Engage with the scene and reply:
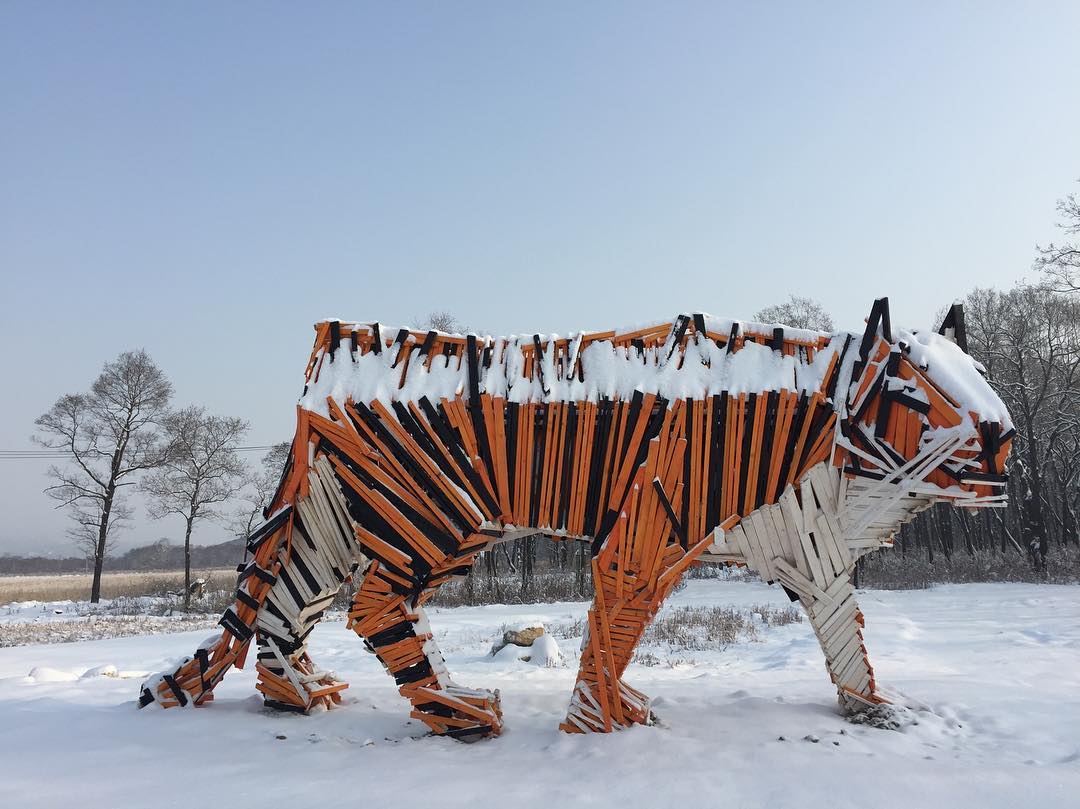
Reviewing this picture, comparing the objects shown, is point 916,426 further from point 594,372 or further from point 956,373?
point 594,372

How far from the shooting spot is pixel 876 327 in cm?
457

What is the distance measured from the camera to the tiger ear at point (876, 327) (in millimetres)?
4551

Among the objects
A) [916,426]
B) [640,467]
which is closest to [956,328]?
[916,426]

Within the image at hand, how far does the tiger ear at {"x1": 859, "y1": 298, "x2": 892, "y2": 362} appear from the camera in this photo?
455cm

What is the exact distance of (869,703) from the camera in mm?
4539

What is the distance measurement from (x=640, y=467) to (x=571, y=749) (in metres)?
1.76

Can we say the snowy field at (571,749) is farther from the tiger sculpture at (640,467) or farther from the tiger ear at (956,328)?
the tiger ear at (956,328)

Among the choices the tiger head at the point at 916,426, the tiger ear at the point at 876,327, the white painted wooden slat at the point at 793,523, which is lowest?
the white painted wooden slat at the point at 793,523

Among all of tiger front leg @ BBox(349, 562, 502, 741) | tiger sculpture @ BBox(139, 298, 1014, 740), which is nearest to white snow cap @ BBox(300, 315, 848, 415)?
tiger sculpture @ BBox(139, 298, 1014, 740)

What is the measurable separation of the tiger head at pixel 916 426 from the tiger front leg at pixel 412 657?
2887mm

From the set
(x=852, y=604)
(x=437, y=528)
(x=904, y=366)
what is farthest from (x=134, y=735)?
(x=904, y=366)

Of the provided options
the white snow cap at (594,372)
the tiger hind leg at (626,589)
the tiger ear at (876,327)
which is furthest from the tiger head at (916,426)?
the tiger hind leg at (626,589)

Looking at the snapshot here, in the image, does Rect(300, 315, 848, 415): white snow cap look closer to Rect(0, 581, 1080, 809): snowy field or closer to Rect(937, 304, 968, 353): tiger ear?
Rect(937, 304, 968, 353): tiger ear

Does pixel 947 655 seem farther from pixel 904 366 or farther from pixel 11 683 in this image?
pixel 11 683
